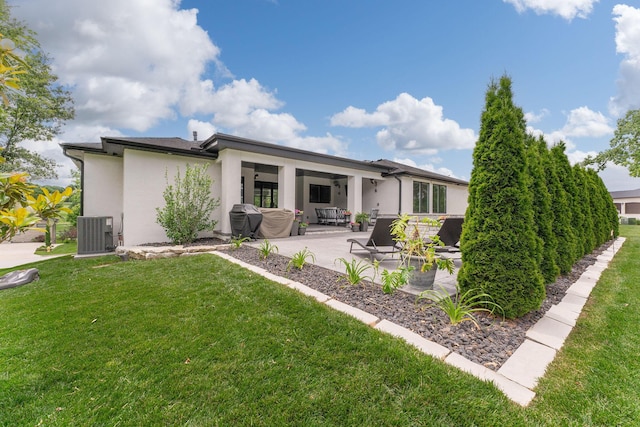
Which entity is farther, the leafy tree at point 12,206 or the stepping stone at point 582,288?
the stepping stone at point 582,288

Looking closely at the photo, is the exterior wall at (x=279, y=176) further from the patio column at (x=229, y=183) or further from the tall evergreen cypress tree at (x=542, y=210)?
the tall evergreen cypress tree at (x=542, y=210)

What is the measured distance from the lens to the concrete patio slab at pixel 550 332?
9.52 feet

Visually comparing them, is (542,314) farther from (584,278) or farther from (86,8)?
(86,8)

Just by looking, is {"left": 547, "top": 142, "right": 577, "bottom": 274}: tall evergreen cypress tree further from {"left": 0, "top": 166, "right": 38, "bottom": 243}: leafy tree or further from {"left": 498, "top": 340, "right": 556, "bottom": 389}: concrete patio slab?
{"left": 0, "top": 166, "right": 38, "bottom": 243}: leafy tree

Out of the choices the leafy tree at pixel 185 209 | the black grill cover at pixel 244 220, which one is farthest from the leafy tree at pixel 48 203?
the black grill cover at pixel 244 220

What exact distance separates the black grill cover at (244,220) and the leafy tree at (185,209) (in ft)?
2.66

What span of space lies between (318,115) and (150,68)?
9695 mm

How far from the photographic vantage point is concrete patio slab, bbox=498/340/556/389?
7.59 feet

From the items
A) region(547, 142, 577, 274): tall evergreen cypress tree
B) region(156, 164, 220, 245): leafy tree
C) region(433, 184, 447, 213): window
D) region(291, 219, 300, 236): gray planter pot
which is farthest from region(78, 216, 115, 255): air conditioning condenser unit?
region(433, 184, 447, 213): window

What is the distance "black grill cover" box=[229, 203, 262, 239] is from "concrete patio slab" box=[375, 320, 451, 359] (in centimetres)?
683

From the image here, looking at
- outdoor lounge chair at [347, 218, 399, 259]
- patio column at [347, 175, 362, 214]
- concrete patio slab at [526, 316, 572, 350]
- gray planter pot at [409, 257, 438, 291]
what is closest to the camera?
concrete patio slab at [526, 316, 572, 350]

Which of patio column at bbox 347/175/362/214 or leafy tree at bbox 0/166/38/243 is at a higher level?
patio column at bbox 347/175/362/214

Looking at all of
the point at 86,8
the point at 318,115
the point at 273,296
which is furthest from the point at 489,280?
the point at 318,115

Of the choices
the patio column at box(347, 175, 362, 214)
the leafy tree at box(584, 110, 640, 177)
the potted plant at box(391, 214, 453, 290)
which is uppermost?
the leafy tree at box(584, 110, 640, 177)
